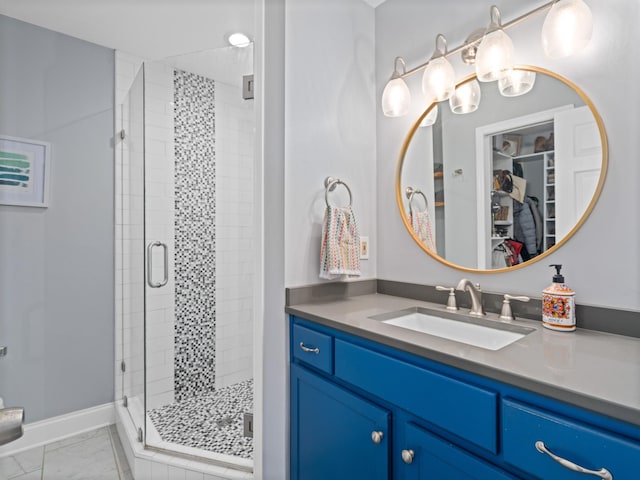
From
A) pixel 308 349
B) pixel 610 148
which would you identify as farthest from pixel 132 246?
pixel 610 148

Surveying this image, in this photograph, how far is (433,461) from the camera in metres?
0.96

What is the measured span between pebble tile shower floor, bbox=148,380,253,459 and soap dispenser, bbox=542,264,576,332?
142 cm

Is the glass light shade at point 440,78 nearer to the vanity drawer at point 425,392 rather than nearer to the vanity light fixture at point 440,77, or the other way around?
the vanity light fixture at point 440,77

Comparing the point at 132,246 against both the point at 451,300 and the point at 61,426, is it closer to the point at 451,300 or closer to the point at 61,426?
the point at 61,426

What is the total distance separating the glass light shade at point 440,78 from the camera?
1462mm

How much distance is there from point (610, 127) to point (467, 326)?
0.82m

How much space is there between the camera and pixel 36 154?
2.10 meters

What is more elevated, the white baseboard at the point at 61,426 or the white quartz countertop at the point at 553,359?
the white quartz countertop at the point at 553,359

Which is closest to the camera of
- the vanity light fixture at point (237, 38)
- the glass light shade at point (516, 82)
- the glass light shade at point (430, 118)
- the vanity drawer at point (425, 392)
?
the vanity drawer at point (425, 392)

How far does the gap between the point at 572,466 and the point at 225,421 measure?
1785 mm

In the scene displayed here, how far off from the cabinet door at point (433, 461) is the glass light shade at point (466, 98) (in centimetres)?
128

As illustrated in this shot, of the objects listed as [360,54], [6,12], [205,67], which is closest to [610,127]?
[360,54]

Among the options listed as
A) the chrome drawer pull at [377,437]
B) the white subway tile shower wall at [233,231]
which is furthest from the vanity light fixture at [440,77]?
the chrome drawer pull at [377,437]

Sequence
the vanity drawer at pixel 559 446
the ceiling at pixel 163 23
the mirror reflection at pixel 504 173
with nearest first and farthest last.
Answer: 1. the vanity drawer at pixel 559 446
2. the mirror reflection at pixel 504 173
3. the ceiling at pixel 163 23
